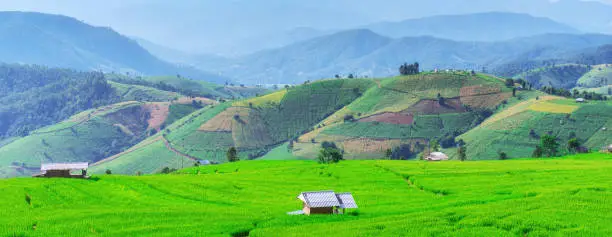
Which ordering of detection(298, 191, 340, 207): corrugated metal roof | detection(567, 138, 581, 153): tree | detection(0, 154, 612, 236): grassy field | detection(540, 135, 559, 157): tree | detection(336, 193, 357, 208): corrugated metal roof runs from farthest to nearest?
1. detection(567, 138, 581, 153): tree
2. detection(540, 135, 559, 157): tree
3. detection(336, 193, 357, 208): corrugated metal roof
4. detection(298, 191, 340, 207): corrugated metal roof
5. detection(0, 154, 612, 236): grassy field

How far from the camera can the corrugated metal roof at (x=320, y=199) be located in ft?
178

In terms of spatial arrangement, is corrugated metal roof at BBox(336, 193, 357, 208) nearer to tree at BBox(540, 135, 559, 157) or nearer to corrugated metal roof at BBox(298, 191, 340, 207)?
corrugated metal roof at BBox(298, 191, 340, 207)

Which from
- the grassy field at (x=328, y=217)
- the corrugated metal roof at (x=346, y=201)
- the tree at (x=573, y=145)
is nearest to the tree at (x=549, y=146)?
the tree at (x=573, y=145)

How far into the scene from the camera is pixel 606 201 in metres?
55.6

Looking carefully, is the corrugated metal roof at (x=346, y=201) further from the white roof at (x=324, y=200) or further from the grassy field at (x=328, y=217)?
the grassy field at (x=328, y=217)

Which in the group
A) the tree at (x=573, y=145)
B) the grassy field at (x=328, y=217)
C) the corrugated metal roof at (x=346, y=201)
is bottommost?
the grassy field at (x=328, y=217)

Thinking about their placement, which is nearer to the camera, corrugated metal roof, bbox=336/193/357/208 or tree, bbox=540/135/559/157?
corrugated metal roof, bbox=336/193/357/208

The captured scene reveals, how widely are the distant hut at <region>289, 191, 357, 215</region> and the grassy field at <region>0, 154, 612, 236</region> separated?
122 centimetres

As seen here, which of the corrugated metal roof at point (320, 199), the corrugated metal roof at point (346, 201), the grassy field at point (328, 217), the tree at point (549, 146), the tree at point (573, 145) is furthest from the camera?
the tree at point (573, 145)

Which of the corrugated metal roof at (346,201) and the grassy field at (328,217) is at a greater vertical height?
the corrugated metal roof at (346,201)

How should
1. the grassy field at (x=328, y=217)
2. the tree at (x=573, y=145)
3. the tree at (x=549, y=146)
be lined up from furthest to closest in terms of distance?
the tree at (x=573, y=145) < the tree at (x=549, y=146) < the grassy field at (x=328, y=217)

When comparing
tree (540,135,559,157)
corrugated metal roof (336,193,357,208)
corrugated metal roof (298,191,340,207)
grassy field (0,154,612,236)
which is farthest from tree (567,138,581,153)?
corrugated metal roof (298,191,340,207)

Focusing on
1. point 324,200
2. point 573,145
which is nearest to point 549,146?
point 573,145

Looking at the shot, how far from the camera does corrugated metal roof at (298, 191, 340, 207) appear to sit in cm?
5422
